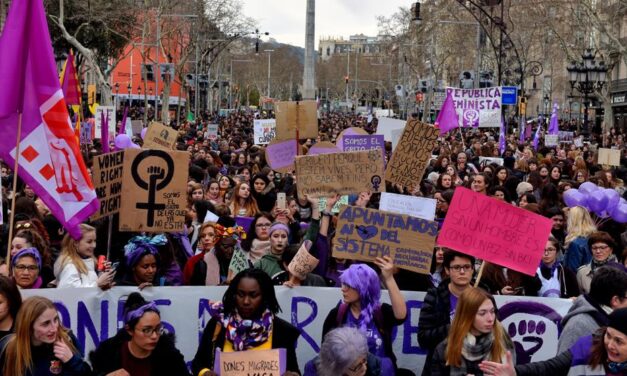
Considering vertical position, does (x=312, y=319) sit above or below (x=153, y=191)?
below

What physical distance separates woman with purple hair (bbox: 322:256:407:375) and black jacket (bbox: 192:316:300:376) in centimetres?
42

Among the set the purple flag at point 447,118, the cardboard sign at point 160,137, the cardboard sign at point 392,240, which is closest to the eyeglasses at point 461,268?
the cardboard sign at point 392,240

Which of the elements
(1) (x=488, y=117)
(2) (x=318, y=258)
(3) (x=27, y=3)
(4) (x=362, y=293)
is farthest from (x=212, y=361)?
(1) (x=488, y=117)

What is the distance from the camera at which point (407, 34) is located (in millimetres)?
62312

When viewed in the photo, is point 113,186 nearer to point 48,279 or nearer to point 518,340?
point 48,279

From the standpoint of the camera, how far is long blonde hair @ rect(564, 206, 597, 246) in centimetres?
846

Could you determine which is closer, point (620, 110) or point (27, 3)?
point (27, 3)

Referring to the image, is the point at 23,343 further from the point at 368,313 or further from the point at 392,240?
the point at 392,240

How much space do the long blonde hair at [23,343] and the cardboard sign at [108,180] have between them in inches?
104

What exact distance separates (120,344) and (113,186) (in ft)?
9.32

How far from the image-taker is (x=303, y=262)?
6316mm

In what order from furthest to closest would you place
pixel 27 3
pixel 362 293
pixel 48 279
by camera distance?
pixel 48 279 → pixel 27 3 → pixel 362 293

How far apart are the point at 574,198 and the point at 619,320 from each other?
600 centimetres

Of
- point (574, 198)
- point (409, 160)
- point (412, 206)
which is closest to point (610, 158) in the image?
point (574, 198)
